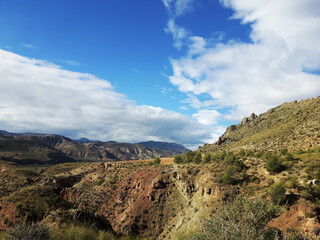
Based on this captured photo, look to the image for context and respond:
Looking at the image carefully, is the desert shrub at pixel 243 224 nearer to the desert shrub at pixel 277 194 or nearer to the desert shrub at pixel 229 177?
the desert shrub at pixel 277 194

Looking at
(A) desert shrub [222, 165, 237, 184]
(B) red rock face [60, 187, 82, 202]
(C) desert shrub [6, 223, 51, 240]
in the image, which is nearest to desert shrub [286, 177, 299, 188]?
(A) desert shrub [222, 165, 237, 184]

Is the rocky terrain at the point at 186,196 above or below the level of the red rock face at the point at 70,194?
→ above

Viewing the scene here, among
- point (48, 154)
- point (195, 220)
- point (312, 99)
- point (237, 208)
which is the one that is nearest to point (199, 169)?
point (195, 220)

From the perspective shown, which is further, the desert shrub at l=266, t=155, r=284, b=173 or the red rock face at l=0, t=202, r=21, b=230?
the desert shrub at l=266, t=155, r=284, b=173

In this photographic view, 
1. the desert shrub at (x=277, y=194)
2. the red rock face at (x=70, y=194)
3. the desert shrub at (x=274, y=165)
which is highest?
the desert shrub at (x=274, y=165)

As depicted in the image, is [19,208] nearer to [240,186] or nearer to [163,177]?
[163,177]

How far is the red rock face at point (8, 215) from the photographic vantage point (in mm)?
18869

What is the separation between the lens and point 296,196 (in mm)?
20750

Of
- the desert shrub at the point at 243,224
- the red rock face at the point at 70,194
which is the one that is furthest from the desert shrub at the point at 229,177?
the red rock face at the point at 70,194

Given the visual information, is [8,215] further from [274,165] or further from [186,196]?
[274,165]

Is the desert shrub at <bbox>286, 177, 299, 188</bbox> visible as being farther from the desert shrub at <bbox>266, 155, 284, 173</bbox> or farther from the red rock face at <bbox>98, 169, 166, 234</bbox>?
the red rock face at <bbox>98, 169, 166, 234</bbox>

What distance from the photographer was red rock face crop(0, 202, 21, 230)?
1887cm

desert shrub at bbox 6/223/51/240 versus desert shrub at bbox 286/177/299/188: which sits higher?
desert shrub at bbox 286/177/299/188

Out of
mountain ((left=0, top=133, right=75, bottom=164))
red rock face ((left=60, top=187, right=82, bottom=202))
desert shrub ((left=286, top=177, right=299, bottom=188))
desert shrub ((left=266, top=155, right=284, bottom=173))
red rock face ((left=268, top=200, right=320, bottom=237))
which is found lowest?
mountain ((left=0, top=133, right=75, bottom=164))
